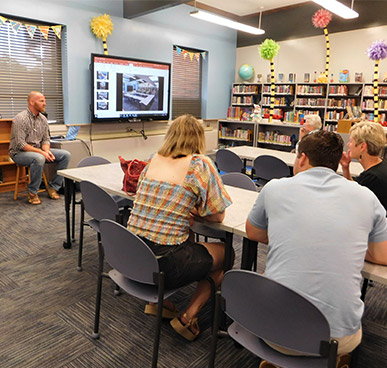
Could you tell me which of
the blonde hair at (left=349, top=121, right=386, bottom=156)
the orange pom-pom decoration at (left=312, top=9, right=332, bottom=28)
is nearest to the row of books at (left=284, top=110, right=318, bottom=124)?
the orange pom-pom decoration at (left=312, top=9, right=332, bottom=28)

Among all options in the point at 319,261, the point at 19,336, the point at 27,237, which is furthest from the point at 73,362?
the point at 27,237

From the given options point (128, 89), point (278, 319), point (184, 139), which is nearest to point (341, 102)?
point (128, 89)

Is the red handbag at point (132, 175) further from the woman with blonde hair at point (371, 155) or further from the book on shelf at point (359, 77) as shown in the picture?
the book on shelf at point (359, 77)

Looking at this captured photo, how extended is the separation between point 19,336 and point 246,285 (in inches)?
57.0

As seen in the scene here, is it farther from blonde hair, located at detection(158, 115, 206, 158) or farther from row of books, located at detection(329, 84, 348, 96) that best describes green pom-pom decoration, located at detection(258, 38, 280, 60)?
blonde hair, located at detection(158, 115, 206, 158)

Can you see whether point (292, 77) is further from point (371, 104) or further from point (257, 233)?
point (257, 233)

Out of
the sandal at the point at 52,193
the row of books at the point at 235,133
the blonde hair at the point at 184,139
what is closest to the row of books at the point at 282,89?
the row of books at the point at 235,133

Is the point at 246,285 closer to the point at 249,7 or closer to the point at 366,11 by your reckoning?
the point at 366,11

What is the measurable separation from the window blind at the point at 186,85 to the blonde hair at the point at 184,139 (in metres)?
5.40

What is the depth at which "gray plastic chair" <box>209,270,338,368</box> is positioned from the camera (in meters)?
1.07

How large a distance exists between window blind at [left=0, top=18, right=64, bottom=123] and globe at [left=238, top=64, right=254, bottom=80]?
3917 mm

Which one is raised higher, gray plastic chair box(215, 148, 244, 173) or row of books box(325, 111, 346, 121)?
row of books box(325, 111, 346, 121)

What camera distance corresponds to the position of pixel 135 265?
156 centimetres

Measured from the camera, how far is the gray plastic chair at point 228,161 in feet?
13.4
